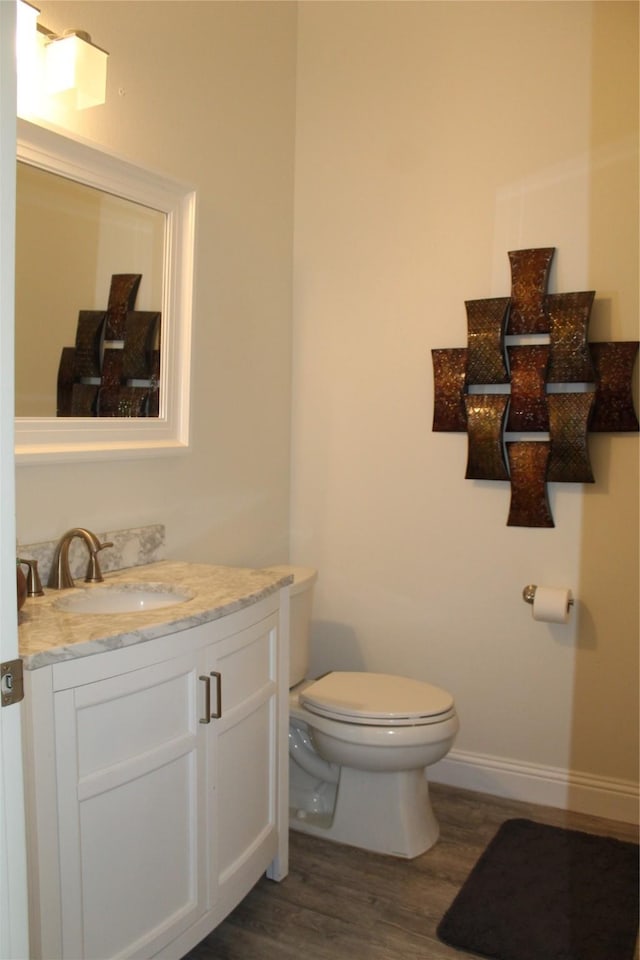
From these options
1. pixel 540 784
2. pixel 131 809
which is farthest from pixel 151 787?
pixel 540 784

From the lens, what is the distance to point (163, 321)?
229 centimetres

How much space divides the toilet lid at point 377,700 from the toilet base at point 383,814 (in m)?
0.20

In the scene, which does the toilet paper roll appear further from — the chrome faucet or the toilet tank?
the chrome faucet

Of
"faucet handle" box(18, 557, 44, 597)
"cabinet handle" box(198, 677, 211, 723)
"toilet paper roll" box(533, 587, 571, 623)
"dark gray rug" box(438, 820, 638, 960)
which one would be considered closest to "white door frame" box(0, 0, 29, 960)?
"cabinet handle" box(198, 677, 211, 723)

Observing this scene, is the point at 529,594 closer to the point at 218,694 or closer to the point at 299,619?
the point at 299,619

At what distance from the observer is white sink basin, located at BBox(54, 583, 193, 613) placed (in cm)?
191

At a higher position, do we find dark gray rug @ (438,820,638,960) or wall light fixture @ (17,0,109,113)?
wall light fixture @ (17,0,109,113)

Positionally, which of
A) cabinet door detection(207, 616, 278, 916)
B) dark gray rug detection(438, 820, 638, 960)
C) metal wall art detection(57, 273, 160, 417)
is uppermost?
metal wall art detection(57, 273, 160, 417)

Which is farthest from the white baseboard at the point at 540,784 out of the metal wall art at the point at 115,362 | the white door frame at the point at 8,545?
the white door frame at the point at 8,545

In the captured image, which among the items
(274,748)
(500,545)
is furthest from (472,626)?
(274,748)

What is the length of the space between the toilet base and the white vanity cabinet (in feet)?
1.42

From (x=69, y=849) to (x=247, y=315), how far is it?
5.92ft

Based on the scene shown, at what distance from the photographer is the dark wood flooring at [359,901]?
6.35 ft

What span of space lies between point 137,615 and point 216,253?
133 cm
